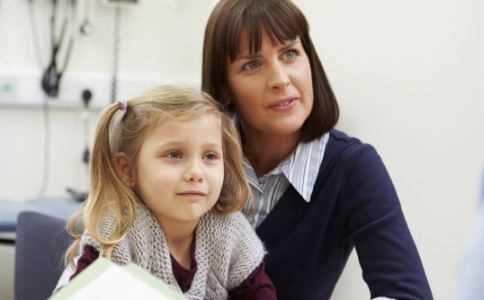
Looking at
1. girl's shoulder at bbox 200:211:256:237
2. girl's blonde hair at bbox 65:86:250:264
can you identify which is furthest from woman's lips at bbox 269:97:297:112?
girl's shoulder at bbox 200:211:256:237

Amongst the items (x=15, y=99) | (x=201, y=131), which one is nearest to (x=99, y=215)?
(x=201, y=131)

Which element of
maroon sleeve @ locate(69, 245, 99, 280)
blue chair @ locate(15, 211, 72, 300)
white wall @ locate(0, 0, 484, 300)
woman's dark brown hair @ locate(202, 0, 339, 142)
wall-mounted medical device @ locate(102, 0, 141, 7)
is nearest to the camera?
maroon sleeve @ locate(69, 245, 99, 280)

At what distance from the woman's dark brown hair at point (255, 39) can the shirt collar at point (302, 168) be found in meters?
0.02

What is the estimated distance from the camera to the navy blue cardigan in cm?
126

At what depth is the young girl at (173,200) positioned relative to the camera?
3.76ft

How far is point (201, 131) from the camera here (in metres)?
1.18

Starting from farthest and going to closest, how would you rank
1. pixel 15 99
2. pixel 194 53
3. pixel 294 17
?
1. pixel 194 53
2. pixel 15 99
3. pixel 294 17

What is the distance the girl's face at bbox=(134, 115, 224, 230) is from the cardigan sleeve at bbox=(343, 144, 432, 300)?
29cm

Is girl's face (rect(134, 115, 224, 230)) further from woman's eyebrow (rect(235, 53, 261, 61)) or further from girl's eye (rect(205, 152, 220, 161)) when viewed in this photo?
woman's eyebrow (rect(235, 53, 261, 61))

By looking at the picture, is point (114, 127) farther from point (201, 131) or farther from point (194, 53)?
point (194, 53)

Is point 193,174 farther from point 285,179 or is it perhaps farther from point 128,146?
point 285,179

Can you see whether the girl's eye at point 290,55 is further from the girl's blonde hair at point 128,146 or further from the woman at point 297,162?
the girl's blonde hair at point 128,146

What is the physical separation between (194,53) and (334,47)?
3.49ft

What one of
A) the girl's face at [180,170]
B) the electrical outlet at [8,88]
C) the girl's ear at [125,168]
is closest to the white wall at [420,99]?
the girl's face at [180,170]
